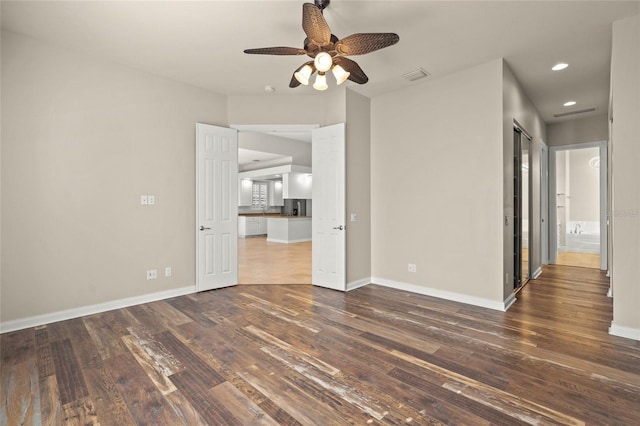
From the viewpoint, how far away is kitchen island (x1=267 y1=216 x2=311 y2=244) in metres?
10.3

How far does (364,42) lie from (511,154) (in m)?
2.60

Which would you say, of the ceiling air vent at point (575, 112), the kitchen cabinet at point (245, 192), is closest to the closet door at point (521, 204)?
the ceiling air vent at point (575, 112)

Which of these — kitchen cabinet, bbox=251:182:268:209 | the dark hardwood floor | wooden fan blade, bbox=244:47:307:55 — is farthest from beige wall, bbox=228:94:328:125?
kitchen cabinet, bbox=251:182:268:209

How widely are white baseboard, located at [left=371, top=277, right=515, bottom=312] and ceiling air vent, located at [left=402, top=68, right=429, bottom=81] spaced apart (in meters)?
2.84

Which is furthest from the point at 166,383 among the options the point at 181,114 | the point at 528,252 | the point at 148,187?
the point at 528,252

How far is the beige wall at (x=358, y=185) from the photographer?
4.54 metres

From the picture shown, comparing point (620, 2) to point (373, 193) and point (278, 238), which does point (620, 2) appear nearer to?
point (373, 193)

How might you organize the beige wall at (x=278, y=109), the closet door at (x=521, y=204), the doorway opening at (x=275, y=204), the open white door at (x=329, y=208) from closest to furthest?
the closet door at (x=521, y=204), the open white door at (x=329, y=208), the beige wall at (x=278, y=109), the doorway opening at (x=275, y=204)

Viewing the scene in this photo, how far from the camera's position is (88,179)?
11.4 feet

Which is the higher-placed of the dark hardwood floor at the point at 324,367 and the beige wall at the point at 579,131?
the beige wall at the point at 579,131

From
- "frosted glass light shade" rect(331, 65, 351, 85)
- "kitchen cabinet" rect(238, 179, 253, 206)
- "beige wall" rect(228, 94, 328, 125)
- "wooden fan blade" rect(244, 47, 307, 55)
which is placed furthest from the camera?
"kitchen cabinet" rect(238, 179, 253, 206)

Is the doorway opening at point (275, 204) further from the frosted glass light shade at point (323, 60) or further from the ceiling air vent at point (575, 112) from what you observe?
the ceiling air vent at point (575, 112)

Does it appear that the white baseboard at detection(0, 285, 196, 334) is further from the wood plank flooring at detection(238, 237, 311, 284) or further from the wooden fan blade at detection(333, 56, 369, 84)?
the wooden fan blade at detection(333, 56, 369, 84)

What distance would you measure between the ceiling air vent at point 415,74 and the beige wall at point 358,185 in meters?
0.83
